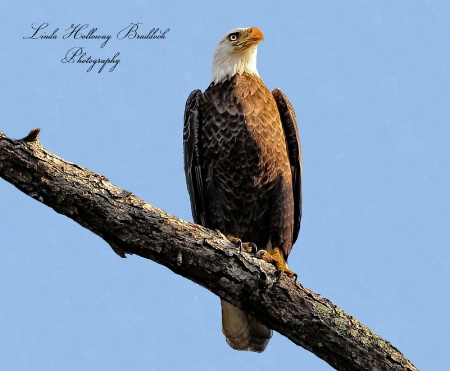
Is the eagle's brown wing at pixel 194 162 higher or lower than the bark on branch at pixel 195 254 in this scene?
higher

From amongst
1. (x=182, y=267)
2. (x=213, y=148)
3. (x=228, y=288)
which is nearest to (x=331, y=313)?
(x=228, y=288)

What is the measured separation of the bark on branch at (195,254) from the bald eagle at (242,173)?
1265mm

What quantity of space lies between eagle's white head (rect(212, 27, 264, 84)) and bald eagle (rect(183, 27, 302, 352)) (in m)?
0.15

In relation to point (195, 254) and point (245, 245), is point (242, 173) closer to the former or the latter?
point (245, 245)

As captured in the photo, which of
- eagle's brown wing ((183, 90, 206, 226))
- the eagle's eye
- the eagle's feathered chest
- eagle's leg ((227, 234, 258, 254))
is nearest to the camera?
eagle's leg ((227, 234, 258, 254))

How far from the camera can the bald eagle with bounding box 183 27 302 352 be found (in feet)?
20.4

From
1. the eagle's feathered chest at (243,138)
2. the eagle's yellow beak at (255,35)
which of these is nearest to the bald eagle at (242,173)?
the eagle's feathered chest at (243,138)

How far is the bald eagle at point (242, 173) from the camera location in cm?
623

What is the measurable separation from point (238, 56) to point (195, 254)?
2697mm

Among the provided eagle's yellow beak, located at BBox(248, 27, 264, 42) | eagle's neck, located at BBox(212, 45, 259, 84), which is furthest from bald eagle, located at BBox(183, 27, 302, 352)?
eagle's yellow beak, located at BBox(248, 27, 264, 42)

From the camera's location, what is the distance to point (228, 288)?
4777 millimetres

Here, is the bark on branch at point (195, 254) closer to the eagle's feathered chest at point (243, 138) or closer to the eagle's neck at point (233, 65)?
the eagle's feathered chest at point (243, 138)

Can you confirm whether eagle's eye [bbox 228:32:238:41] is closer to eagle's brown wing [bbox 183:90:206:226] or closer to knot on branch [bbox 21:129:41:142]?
eagle's brown wing [bbox 183:90:206:226]

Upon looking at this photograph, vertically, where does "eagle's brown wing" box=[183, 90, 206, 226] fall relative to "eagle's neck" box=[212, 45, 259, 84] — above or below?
below
